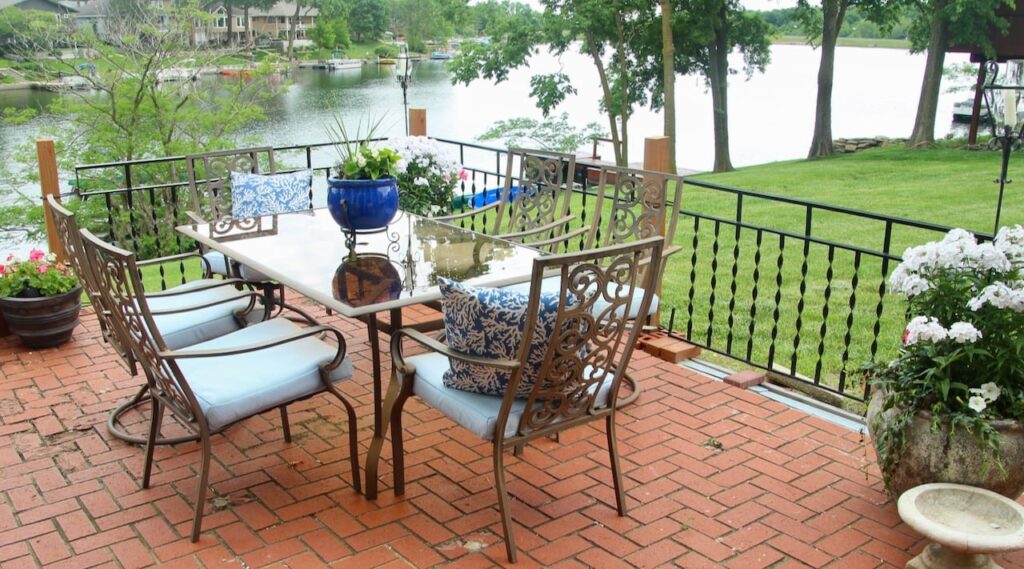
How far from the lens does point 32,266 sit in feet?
14.8

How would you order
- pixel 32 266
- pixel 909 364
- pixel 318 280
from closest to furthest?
pixel 909 364 < pixel 318 280 < pixel 32 266

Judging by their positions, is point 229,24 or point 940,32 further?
point 940,32

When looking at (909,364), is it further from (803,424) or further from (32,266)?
(32,266)

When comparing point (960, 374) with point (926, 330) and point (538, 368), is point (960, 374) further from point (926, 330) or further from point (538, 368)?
point (538, 368)

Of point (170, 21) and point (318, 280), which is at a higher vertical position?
point (170, 21)

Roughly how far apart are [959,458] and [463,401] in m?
1.53

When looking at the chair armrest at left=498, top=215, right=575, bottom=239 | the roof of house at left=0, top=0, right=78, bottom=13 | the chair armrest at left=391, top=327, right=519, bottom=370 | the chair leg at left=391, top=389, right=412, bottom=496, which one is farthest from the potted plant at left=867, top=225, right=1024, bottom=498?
the roof of house at left=0, top=0, right=78, bottom=13

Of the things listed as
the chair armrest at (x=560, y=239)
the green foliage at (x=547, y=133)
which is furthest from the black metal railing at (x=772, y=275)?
the green foliage at (x=547, y=133)

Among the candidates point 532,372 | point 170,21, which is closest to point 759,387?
point 532,372

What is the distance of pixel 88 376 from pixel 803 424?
3.27 meters

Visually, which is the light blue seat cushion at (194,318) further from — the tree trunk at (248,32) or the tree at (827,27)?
the tree at (827,27)

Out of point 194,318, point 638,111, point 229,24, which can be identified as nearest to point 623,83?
point 229,24

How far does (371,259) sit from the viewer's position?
3531 mm

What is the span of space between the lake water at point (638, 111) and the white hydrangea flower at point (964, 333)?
12.4 meters
